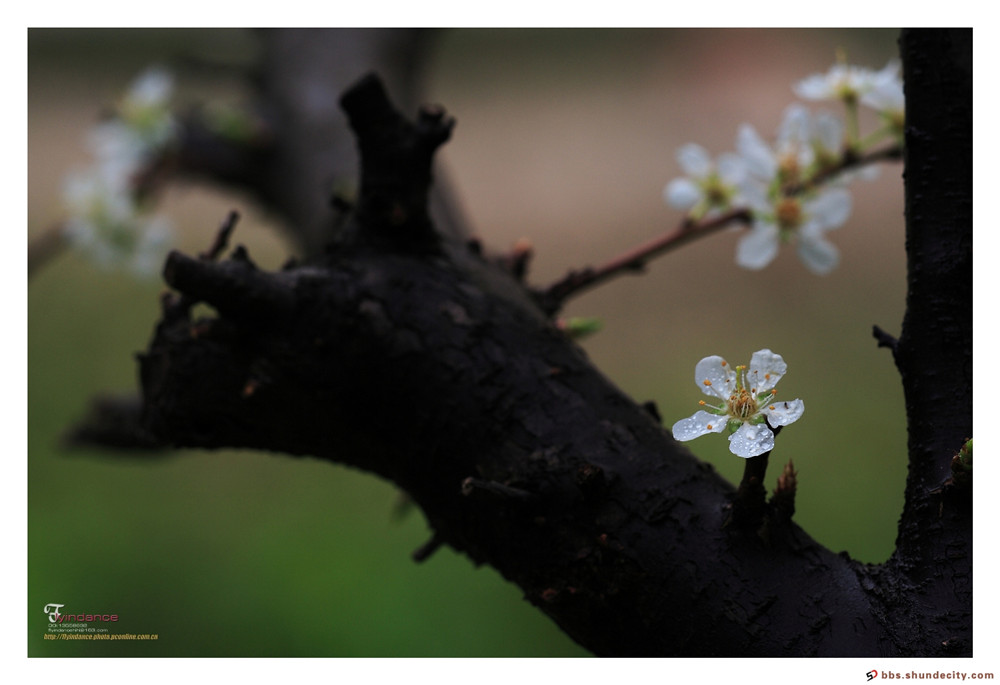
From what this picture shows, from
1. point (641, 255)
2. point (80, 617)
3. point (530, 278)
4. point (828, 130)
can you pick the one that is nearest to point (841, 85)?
point (828, 130)

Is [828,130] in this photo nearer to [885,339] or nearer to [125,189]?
[885,339]

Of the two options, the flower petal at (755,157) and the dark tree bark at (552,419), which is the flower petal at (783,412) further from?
the flower petal at (755,157)

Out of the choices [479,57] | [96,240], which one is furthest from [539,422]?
[479,57]

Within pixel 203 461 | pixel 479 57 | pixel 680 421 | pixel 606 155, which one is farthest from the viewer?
pixel 606 155

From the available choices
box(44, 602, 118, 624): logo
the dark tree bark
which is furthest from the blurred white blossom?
box(44, 602, 118, 624): logo

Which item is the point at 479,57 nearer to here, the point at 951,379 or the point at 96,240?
the point at 96,240
